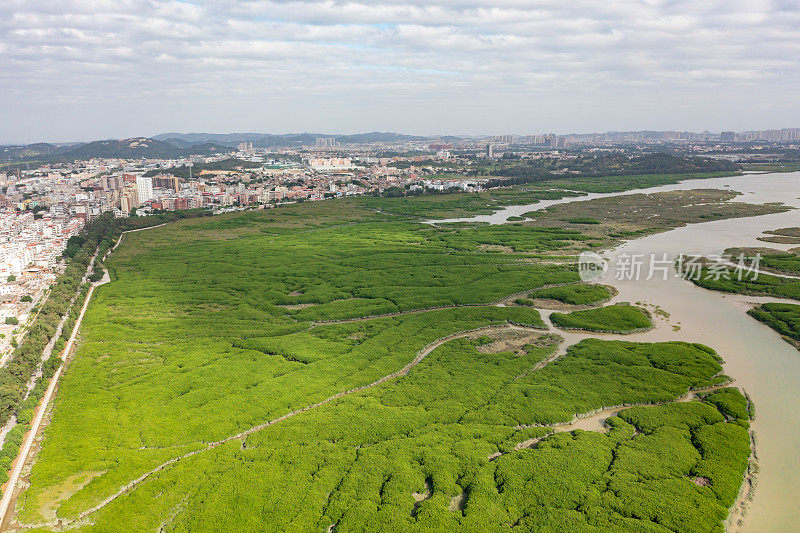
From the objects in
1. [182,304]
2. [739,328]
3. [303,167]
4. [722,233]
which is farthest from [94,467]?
[303,167]

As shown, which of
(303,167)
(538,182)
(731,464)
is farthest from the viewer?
(303,167)

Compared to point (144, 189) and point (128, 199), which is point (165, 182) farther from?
point (128, 199)

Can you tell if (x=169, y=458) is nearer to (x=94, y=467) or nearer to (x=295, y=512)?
(x=94, y=467)

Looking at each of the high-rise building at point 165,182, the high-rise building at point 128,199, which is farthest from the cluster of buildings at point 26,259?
the high-rise building at point 165,182

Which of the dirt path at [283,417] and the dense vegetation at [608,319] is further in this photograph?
the dense vegetation at [608,319]

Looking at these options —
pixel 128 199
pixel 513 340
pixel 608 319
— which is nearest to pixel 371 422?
pixel 513 340

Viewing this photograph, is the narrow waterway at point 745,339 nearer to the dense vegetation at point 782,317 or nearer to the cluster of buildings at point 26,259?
the dense vegetation at point 782,317
